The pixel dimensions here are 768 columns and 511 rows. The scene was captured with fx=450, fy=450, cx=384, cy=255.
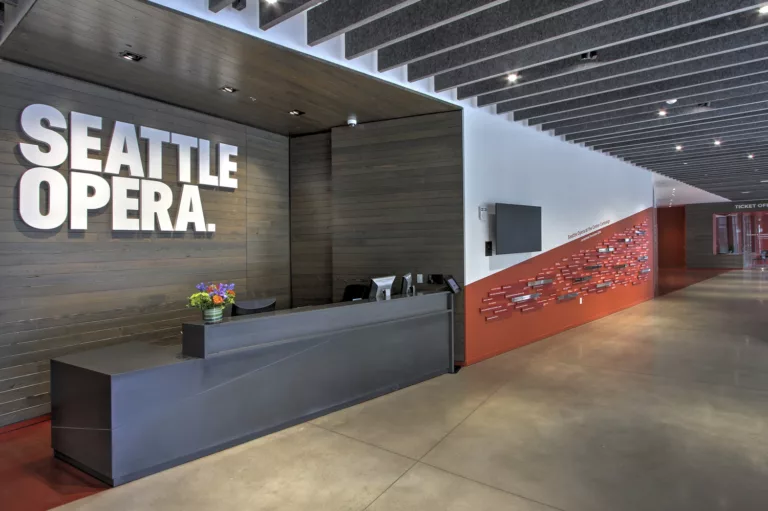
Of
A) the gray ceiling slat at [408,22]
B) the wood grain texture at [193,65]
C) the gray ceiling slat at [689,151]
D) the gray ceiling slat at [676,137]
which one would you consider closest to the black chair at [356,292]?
the wood grain texture at [193,65]

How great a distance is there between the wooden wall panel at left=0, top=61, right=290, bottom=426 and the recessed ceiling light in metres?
0.84

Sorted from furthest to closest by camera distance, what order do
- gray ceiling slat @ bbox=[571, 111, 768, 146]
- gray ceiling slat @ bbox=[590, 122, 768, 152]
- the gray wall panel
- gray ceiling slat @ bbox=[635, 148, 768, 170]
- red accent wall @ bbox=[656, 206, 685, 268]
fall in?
red accent wall @ bbox=[656, 206, 685, 268] < the gray wall panel < gray ceiling slat @ bbox=[635, 148, 768, 170] < gray ceiling slat @ bbox=[590, 122, 768, 152] < gray ceiling slat @ bbox=[571, 111, 768, 146]

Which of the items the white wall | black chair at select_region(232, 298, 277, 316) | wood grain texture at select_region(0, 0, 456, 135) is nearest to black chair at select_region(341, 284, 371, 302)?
the white wall

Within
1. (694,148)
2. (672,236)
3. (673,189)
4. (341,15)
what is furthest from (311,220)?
(672,236)

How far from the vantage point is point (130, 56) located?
3949 mm

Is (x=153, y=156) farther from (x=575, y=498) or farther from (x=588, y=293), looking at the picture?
(x=588, y=293)

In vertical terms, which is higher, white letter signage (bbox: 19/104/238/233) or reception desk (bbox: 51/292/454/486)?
white letter signage (bbox: 19/104/238/233)

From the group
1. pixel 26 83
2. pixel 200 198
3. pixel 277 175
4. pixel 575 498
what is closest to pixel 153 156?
pixel 200 198

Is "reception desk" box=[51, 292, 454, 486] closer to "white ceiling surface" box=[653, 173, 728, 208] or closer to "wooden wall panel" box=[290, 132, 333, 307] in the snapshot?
"wooden wall panel" box=[290, 132, 333, 307]

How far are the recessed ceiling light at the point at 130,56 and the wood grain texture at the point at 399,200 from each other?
280 centimetres

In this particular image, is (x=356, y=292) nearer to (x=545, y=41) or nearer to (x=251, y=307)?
(x=251, y=307)

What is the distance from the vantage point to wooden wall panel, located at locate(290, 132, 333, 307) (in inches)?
264

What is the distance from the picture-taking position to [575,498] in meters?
2.77

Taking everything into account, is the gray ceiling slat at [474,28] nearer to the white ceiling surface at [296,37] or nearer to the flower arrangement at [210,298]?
the white ceiling surface at [296,37]
